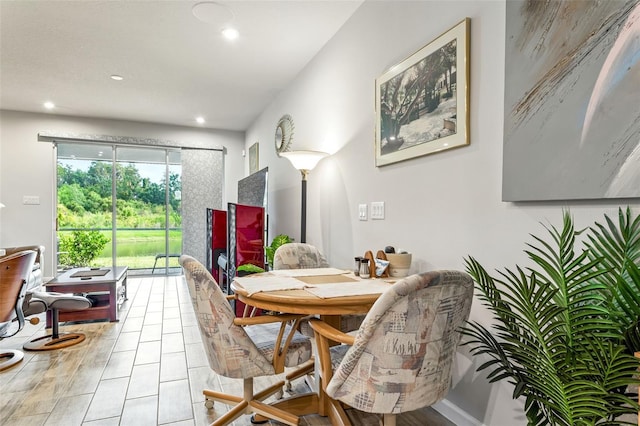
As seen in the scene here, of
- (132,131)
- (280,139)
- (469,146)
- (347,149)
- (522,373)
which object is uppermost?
(132,131)

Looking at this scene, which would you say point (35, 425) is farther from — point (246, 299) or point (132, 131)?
point (132, 131)

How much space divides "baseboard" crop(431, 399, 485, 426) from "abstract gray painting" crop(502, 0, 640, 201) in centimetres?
114

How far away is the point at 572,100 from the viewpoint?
1308mm

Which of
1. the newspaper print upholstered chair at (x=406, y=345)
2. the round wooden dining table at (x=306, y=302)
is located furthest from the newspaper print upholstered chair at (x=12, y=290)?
the newspaper print upholstered chair at (x=406, y=345)

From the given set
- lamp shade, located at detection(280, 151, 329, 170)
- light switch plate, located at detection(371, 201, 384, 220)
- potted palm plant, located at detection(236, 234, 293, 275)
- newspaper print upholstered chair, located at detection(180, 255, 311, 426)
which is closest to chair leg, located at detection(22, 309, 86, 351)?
potted palm plant, located at detection(236, 234, 293, 275)

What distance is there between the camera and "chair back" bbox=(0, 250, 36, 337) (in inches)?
99.0

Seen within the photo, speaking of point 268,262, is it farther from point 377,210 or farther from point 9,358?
point 9,358

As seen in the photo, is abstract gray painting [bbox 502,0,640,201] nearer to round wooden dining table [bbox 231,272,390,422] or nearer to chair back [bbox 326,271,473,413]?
chair back [bbox 326,271,473,413]

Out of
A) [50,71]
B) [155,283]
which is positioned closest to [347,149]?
[50,71]

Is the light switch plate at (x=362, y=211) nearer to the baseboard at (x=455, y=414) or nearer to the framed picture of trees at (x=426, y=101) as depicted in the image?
the framed picture of trees at (x=426, y=101)

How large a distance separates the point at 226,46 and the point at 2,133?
4538 mm

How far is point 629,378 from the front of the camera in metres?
0.89

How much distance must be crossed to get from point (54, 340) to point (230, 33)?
3053 mm

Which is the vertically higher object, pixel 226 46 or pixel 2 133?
pixel 226 46
